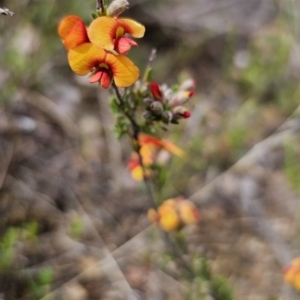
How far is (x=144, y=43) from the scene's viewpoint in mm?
3766

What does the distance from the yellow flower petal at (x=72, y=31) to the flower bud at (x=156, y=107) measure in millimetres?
383

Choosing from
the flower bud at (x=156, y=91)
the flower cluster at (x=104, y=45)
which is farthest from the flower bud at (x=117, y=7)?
the flower bud at (x=156, y=91)

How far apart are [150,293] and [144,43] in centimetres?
209

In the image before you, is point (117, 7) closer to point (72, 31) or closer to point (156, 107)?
point (72, 31)

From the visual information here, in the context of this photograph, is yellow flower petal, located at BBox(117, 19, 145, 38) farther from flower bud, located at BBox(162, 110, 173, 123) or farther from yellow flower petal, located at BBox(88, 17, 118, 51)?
flower bud, located at BBox(162, 110, 173, 123)

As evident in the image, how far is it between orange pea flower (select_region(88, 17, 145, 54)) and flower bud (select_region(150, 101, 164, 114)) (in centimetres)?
30

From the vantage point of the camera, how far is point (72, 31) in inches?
49.5

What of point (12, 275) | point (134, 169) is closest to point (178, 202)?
point (134, 169)

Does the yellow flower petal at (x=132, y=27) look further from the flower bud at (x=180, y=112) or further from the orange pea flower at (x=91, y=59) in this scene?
the flower bud at (x=180, y=112)

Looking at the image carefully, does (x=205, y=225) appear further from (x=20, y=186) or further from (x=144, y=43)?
(x=144, y=43)

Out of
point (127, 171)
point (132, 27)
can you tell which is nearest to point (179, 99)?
point (132, 27)

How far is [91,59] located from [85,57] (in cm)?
2

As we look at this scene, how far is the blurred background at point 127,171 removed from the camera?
8.61 feet

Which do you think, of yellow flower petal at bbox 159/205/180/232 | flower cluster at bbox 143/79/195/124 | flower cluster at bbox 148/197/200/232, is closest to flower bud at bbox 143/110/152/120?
flower cluster at bbox 143/79/195/124
